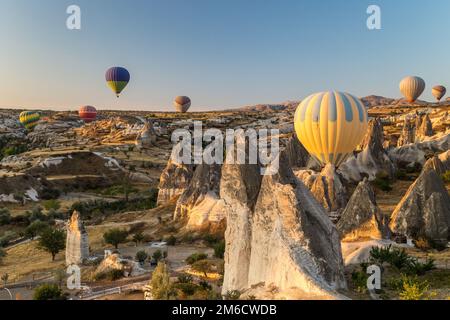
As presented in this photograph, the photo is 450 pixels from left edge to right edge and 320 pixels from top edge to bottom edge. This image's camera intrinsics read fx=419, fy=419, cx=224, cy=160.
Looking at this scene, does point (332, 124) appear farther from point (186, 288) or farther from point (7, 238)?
point (7, 238)

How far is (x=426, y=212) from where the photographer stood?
27047 mm

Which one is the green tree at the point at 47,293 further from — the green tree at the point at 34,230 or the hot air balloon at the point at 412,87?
the hot air balloon at the point at 412,87

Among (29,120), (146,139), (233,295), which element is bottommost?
(233,295)

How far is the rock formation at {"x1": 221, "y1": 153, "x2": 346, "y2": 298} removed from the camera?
14695 millimetres

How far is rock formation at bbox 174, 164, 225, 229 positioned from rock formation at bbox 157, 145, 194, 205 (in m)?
7.36

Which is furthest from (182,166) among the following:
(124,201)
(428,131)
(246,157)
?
(428,131)

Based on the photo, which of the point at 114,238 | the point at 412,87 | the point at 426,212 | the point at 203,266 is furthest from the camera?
the point at 412,87

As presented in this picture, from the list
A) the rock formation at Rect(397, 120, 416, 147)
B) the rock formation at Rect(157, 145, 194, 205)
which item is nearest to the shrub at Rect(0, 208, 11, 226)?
the rock formation at Rect(157, 145, 194, 205)

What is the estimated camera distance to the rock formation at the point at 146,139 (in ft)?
351

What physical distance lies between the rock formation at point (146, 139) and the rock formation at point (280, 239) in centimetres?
9062

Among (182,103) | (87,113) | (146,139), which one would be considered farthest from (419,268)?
(182,103)

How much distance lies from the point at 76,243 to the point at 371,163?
117 ft
